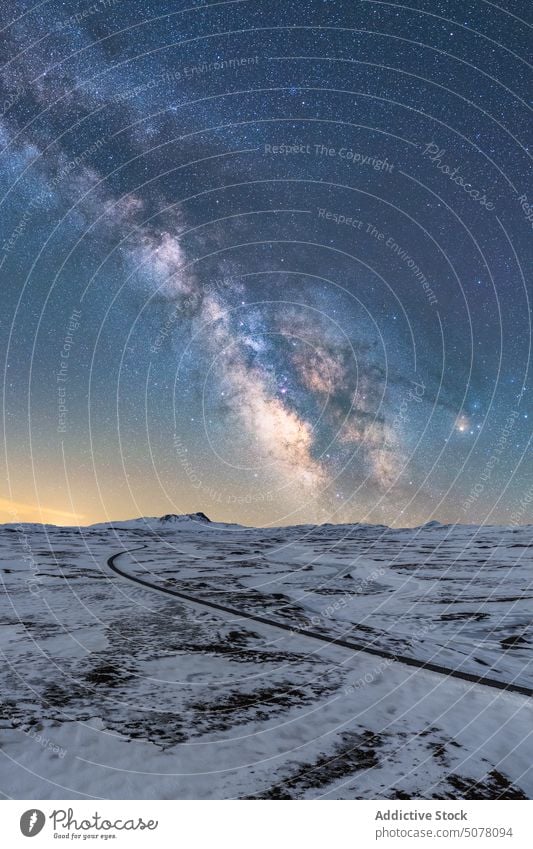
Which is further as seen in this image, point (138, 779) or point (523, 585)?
point (523, 585)

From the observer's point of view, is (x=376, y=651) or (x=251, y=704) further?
(x=376, y=651)

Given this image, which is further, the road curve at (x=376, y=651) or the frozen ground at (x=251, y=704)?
the road curve at (x=376, y=651)

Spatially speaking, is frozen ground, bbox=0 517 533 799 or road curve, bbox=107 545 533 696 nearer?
frozen ground, bbox=0 517 533 799

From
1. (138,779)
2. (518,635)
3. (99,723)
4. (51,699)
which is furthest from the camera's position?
(518,635)
